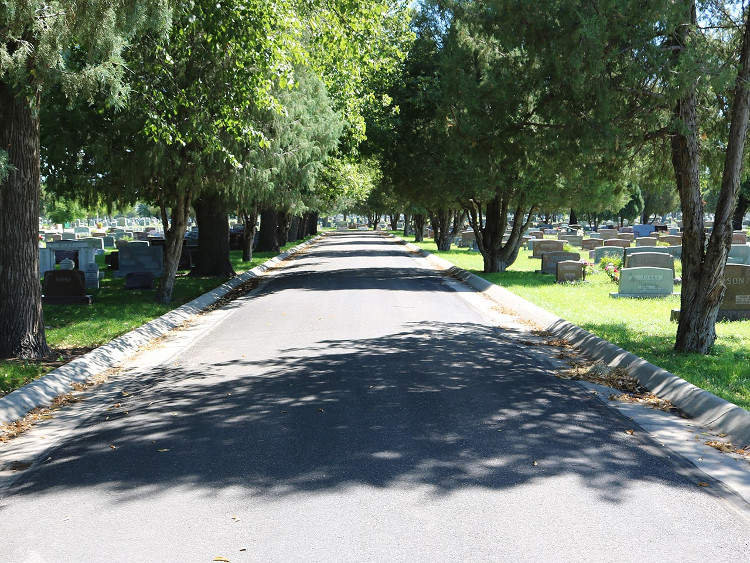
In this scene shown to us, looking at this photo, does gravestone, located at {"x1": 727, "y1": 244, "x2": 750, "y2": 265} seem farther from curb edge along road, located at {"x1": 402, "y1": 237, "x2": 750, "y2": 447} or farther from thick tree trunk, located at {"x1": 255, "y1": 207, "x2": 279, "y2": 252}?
thick tree trunk, located at {"x1": 255, "y1": 207, "x2": 279, "y2": 252}

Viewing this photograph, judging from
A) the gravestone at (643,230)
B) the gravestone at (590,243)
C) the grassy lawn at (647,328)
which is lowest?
the grassy lawn at (647,328)

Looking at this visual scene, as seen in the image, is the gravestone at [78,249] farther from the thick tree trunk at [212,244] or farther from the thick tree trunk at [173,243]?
the thick tree trunk at [173,243]

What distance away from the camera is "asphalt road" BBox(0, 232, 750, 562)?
439 centimetres

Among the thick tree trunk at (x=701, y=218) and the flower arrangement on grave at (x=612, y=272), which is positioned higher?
the thick tree trunk at (x=701, y=218)

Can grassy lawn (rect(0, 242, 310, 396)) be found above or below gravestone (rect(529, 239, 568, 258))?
below

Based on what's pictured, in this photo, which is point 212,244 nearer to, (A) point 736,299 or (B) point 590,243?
(A) point 736,299

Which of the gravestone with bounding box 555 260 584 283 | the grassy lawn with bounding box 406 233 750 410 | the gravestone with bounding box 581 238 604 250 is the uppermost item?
the gravestone with bounding box 581 238 604 250

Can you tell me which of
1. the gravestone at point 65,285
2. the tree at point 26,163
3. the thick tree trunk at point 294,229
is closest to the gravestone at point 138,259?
the gravestone at point 65,285

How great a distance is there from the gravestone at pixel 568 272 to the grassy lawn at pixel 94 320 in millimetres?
9914

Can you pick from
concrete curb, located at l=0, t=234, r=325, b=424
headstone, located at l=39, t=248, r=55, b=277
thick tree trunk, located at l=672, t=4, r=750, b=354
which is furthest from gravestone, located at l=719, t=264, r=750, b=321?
headstone, located at l=39, t=248, r=55, b=277

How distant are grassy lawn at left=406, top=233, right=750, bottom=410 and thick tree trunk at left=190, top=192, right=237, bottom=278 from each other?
335 inches

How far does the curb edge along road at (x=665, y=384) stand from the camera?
6.72 metres

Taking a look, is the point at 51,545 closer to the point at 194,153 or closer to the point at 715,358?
the point at 715,358

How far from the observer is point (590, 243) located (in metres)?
42.4
